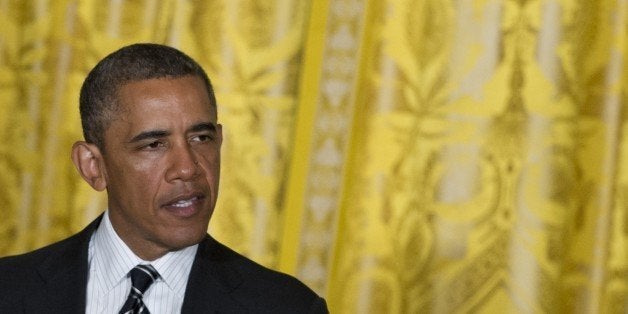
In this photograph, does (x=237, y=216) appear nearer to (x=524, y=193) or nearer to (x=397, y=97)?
(x=397, y=97)

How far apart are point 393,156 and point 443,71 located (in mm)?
202

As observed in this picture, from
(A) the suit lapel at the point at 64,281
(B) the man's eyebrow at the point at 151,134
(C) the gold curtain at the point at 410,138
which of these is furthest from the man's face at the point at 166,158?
(C) the gold curtain at the point at 410,138

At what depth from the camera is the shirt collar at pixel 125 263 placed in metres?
1.74

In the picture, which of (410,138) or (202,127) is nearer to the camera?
(202,127)

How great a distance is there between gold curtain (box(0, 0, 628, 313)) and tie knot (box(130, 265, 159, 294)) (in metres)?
0.75

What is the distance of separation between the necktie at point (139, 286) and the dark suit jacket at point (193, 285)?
0.06 m

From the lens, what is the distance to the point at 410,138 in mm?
2418

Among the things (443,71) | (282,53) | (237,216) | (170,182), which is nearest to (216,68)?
(282,53)

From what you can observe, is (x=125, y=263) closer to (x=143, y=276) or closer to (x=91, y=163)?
(x=143, y=276)

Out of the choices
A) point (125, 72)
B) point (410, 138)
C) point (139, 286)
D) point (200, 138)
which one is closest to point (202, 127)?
point (200, 138)

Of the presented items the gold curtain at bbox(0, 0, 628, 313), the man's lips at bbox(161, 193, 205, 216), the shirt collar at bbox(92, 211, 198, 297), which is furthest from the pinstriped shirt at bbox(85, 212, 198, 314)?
the gold curtain at bbox(0, 0, 628, 313)

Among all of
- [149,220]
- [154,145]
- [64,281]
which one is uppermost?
[154,145]

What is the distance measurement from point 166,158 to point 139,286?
0.20 metres

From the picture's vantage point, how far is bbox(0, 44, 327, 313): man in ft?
5.51
